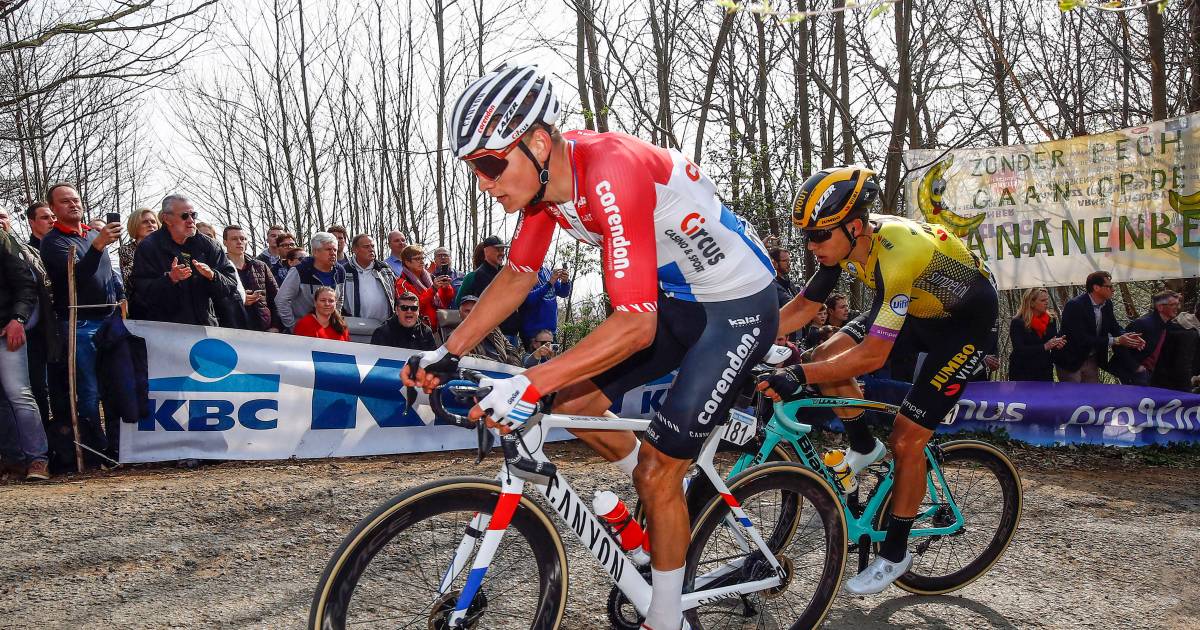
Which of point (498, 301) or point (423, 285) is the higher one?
point (498, 301)

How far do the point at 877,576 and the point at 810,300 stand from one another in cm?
139

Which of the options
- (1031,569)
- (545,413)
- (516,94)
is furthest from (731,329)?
(1031,569)

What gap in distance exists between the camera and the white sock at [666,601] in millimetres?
2893

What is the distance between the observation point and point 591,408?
10.1 ft

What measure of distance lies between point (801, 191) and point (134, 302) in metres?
5.86

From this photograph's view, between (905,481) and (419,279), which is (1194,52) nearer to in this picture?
(905,481)

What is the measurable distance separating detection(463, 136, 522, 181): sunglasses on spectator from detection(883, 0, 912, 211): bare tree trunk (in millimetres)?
10767

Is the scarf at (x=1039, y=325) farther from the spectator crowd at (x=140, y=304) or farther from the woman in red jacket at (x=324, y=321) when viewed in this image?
the woman in red jacket at (x=324, y=321)

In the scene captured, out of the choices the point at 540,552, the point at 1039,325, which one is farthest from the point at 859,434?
the point at 1039,325

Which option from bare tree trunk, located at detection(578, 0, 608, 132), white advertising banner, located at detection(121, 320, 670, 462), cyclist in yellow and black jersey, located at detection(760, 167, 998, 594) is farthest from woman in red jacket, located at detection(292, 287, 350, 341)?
bare tree trunk, located at detection(578, 0, 608, 132)

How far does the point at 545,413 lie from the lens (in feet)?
8.81

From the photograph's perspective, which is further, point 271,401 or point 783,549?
point 271,401

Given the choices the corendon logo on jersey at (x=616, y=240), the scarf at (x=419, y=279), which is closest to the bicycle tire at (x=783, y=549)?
the corendon logo on jersey at (x=616, y=240)

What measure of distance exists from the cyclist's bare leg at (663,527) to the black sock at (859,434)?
1.46 metres
